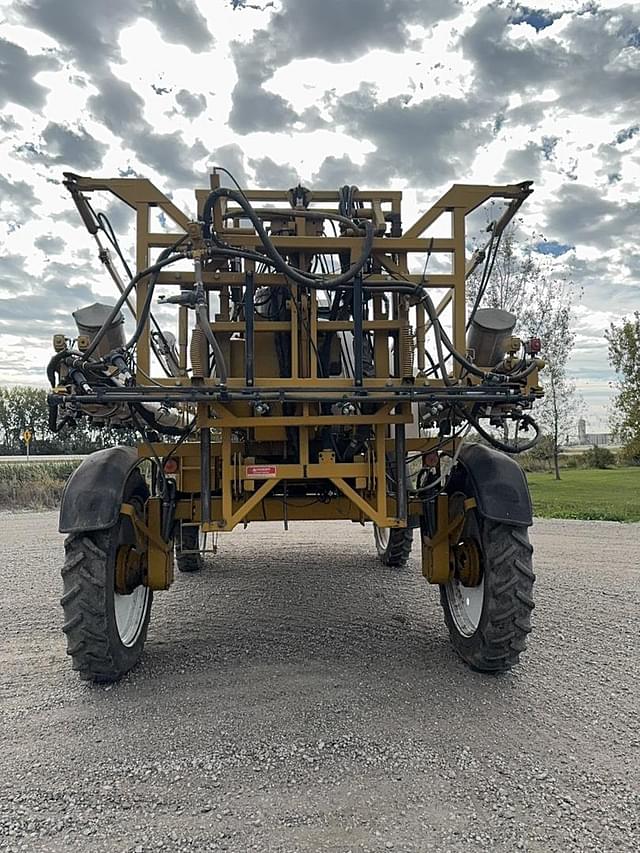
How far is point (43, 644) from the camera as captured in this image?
4.61 meters

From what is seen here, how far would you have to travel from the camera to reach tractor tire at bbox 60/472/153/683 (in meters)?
3.48

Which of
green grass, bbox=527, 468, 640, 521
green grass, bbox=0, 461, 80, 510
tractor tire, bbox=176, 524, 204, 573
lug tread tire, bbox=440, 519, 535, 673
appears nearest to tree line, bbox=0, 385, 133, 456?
green grass, bbox=0, 461, 80, 510

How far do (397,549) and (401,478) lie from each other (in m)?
3.42

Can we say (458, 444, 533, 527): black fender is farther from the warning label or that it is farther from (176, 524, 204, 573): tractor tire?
(176, 524, 204, 573): tractor tire

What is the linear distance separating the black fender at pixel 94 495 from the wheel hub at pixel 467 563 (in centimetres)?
210

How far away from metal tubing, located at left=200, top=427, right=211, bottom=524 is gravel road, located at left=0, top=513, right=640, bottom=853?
3.14 feet

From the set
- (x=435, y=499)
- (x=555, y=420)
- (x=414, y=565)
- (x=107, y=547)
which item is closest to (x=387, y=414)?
(x=435, y=499)

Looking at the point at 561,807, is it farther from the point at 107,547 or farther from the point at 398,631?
the point at 107,547

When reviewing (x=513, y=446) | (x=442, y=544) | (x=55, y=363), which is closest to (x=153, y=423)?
(x=55, y=363)

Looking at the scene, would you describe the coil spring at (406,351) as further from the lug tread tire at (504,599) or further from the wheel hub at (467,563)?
the wheel hub at (467,563)

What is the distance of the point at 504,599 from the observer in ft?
11.8

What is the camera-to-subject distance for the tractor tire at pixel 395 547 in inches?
276

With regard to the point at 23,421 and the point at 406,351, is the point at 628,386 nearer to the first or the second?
the point at 406,351

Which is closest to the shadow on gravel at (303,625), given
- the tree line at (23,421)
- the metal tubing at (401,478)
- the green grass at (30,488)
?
the metal tubing at (401,478)
